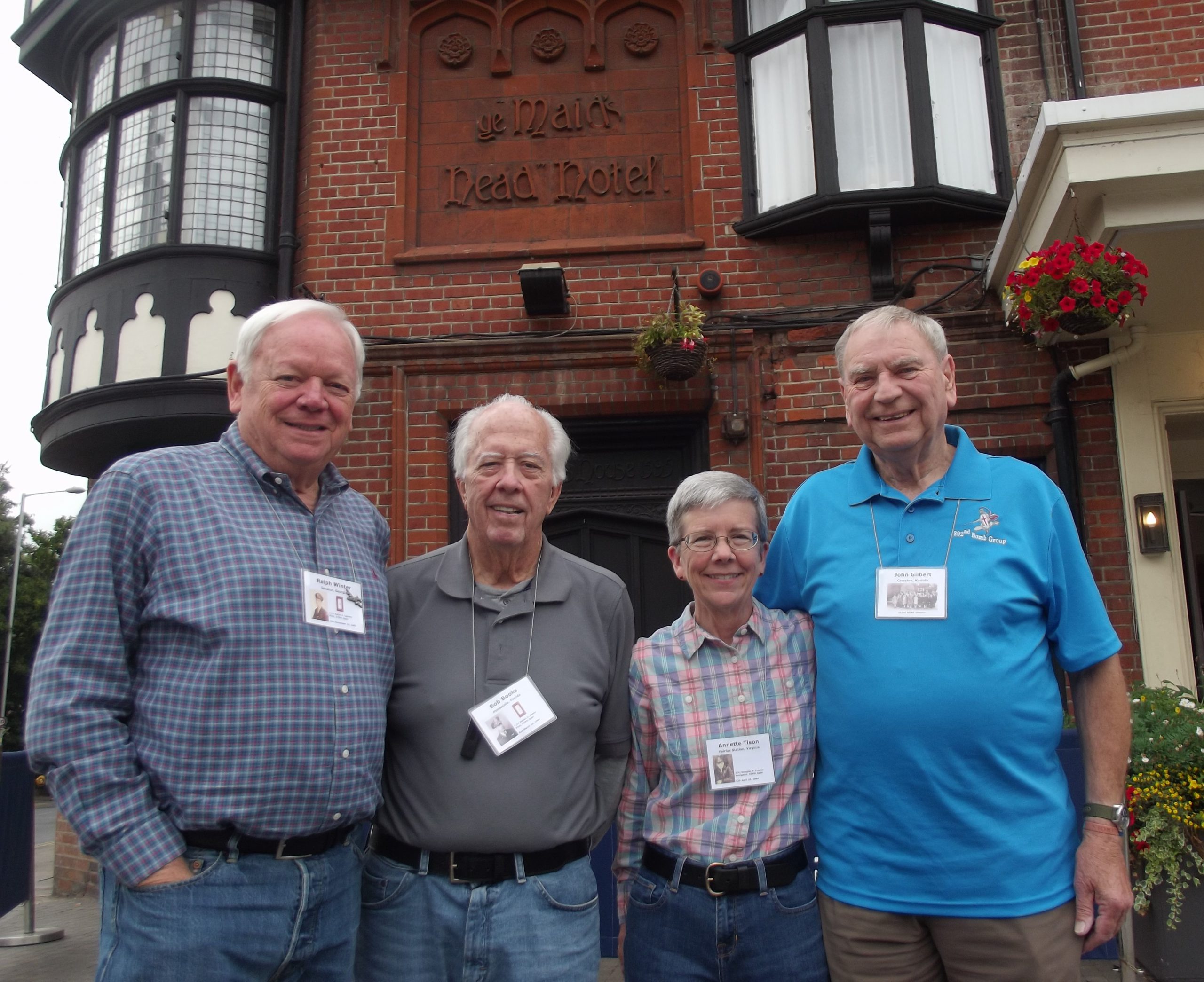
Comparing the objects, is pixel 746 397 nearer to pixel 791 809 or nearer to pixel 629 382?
pixel 629 382

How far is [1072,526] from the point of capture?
2164 millimetres

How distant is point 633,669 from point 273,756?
0.89 metres

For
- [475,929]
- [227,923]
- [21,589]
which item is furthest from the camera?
[21,589]

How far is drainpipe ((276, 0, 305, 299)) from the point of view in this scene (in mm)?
6133

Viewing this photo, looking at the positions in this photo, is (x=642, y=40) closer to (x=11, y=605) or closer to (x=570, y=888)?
(x=570, y=888)

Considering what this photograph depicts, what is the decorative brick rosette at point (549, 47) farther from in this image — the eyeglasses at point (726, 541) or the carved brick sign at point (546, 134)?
the eyeglasses at point (726, 541)

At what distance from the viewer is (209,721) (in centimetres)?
176

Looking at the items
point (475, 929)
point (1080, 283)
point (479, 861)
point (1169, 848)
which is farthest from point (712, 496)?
point (1080, 283)

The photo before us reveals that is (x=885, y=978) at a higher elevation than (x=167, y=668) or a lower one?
lower

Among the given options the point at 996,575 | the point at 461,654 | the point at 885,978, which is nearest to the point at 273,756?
the point at 461,654

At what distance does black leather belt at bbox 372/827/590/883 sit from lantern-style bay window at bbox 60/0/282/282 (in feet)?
17.2

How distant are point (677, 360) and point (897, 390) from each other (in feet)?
10.4

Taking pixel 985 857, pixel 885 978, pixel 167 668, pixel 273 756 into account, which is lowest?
pixel 885 978

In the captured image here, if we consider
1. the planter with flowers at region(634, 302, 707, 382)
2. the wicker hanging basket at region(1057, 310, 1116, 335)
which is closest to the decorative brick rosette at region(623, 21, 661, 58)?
the planter with flowers at region(634, 302, 707, 382)
